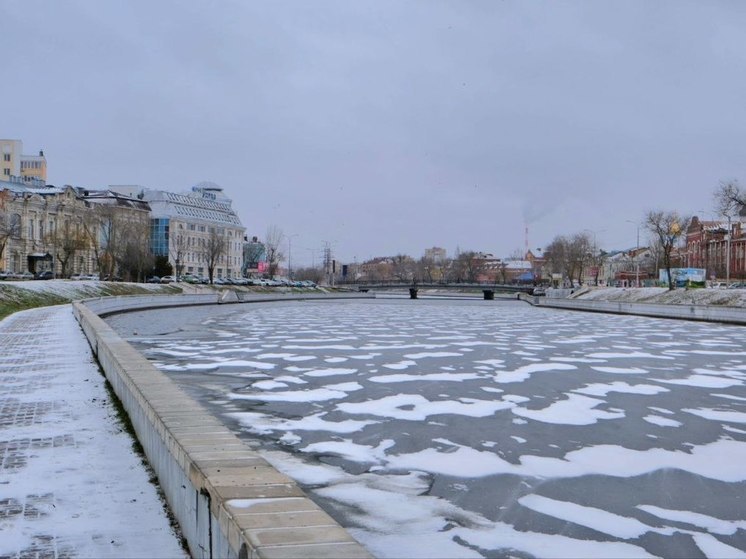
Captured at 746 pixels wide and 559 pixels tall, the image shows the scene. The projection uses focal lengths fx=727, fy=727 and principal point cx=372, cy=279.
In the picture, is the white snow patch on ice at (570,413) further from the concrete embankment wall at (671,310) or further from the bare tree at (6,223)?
the bare tree at (6,223)

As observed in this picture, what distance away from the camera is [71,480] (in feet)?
19.2

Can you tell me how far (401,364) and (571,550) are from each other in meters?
10.1

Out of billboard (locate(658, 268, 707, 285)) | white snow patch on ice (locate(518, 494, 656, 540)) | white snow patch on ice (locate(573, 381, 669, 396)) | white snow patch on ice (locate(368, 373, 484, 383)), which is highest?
billboard (locate(658, 268, 707, 285))

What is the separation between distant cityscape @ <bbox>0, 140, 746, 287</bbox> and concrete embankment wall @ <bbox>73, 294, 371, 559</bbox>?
2151 inches

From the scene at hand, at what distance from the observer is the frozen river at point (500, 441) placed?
539 centimetres

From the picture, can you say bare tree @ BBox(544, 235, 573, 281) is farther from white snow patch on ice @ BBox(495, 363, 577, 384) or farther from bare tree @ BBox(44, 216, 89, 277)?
white snow patch on ice @ BBox(495, 363, 577, 384)

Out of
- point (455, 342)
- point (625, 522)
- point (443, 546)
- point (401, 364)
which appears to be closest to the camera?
point (443, 546)

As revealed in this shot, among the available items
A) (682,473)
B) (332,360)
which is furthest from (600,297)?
(682,473)

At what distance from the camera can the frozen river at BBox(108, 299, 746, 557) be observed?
17.7ft

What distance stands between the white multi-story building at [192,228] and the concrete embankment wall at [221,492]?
95360 millimetres

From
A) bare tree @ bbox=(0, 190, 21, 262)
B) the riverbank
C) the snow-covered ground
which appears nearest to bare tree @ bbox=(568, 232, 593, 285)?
the snow-covered ground

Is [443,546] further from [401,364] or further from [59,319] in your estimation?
[59,319]

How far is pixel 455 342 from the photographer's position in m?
20.8

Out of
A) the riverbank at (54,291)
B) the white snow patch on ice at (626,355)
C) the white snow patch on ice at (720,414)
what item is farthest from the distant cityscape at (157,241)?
the white snow patch on ice at (720,414)
